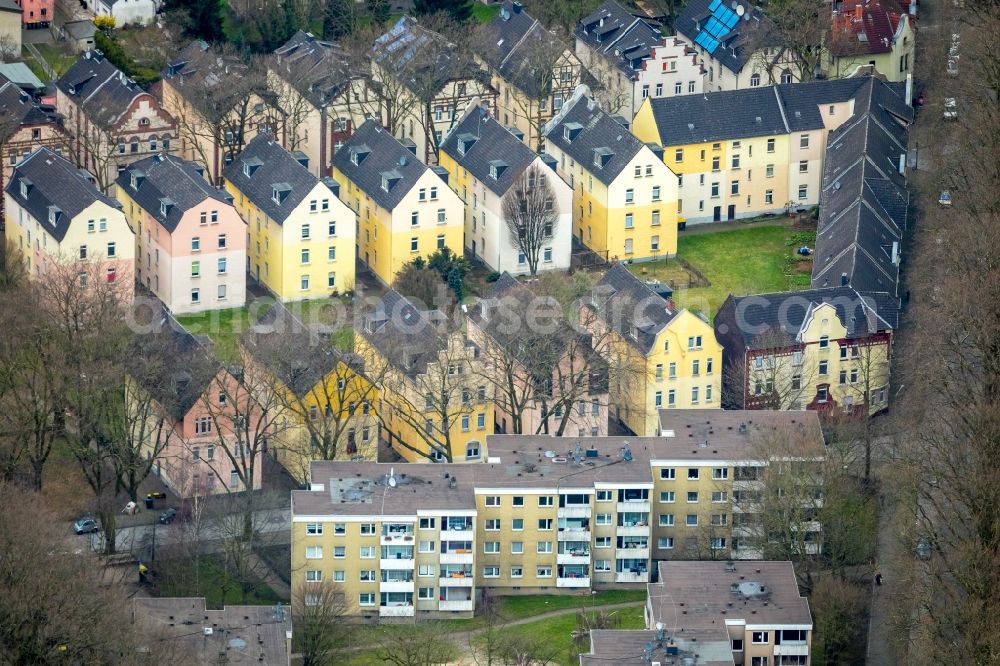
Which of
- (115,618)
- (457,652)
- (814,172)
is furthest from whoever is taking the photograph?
(814,172)

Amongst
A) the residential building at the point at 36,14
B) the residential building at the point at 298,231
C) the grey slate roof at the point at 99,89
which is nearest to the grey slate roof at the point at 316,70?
the grey slate roof at the point at 99,89

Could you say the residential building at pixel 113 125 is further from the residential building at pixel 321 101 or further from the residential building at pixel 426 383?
the residential building at pixel 426 383

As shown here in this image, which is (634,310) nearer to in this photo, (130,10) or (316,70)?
(316,70)

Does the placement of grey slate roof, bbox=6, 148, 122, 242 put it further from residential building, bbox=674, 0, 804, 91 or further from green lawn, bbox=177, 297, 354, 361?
residential building, bbox=674, 0, 804, 91

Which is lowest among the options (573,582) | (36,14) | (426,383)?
(573,582)

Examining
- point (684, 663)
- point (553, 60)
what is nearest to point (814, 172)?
point (553, 60)

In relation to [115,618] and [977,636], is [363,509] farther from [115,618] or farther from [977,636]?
[977,636]

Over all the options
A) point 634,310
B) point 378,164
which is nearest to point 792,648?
point 634,310
